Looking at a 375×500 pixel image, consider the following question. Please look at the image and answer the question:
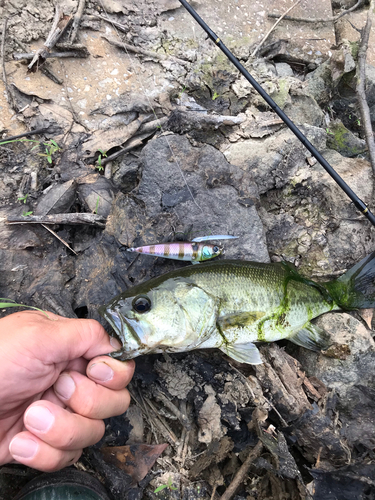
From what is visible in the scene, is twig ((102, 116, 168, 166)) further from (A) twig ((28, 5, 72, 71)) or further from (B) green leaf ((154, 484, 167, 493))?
(B) green leaf ((154, 484, 167, 493))

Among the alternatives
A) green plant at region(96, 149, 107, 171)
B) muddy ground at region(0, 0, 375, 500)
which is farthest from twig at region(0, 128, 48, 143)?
green plant at region(96, 149, 107, 171)

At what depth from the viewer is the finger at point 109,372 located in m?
2.56

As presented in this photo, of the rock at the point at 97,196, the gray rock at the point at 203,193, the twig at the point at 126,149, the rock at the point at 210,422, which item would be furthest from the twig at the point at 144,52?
the rock at the point at 210,422

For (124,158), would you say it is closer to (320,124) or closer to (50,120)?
(50,120)

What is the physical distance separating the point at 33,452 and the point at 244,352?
72.0 inches

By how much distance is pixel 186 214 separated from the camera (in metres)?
3.50

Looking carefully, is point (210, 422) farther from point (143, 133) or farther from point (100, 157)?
point (143, 133)

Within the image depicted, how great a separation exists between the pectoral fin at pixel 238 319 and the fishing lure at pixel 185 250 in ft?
2.12

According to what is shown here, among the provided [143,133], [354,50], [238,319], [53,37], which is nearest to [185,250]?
[238,319]

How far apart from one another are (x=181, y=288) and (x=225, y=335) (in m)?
0.65

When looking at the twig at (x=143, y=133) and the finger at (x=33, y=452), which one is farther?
the twig at (x=143, y=133)

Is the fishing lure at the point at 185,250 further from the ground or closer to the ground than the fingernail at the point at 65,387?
further from the ground

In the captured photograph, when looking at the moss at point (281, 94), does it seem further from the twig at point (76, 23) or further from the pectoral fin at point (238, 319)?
the pectoral fin at point (238, 319)

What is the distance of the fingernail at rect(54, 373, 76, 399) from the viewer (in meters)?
2.54
